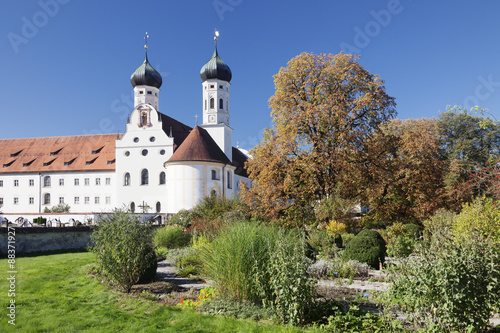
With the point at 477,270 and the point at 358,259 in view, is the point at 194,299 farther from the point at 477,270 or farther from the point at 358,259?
the point at 358,259

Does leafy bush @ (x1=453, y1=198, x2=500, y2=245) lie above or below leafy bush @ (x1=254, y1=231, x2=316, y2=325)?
above

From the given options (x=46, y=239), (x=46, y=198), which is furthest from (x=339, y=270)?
(x=46, y=198)

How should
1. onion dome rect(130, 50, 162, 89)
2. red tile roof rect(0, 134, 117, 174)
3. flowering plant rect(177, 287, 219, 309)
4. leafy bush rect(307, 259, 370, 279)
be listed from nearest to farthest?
flowering plant rect(177, 287, 219, 309)
leafy bush rect(307, 259, 370, 279)
red tile roof rect(0, 134, 117, 174)
onion dome rect(130, 50, 162, 89)

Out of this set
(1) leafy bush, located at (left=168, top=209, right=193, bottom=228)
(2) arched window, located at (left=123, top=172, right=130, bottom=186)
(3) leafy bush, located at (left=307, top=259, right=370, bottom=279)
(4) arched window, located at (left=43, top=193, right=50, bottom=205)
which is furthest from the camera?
(4) arched window, located at (left=43, top=193, right=50, bottom=205)

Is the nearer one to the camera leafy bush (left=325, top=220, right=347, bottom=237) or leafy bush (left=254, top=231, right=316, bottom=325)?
leafy bush (left=254, top=231, right=316, bottom=325)

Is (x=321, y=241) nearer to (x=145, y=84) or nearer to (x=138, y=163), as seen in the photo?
(x=138, y=163)

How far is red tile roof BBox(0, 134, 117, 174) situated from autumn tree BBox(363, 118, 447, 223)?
1325 inches

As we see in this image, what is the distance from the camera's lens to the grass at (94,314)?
6.11 meters

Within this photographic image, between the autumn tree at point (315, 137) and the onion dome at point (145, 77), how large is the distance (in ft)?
108

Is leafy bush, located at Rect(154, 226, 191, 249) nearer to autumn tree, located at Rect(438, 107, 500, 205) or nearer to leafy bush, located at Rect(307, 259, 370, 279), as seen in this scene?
leafy bush, located at Rect(307, 259, 370, 279)

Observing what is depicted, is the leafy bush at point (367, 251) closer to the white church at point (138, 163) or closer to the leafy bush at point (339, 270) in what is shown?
the leafy bush at point (339, 270)

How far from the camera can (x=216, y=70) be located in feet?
157

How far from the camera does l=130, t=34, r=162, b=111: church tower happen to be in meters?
47.7

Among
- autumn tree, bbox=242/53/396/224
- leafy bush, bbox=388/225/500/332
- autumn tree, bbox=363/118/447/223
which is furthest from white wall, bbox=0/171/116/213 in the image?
leafy bush, bbox=388/225/500/332
